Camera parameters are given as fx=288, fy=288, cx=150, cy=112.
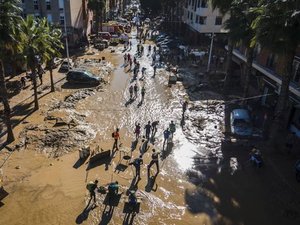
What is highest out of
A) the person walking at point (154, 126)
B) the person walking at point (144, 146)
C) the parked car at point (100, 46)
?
the parked car at point (100, 46)

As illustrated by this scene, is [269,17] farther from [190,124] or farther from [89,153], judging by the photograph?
→ [89,153]

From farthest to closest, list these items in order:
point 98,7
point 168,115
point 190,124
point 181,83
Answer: point 98,7 → point 181,83 → point 168,115 → point 190,124

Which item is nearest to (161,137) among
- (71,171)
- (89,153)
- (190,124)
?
(190,124)

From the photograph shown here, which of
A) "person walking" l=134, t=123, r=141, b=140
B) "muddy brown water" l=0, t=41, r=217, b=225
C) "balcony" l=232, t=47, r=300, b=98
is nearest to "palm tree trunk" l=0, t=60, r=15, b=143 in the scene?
"muddy brown water" l=0, t=41, r=217, b=225

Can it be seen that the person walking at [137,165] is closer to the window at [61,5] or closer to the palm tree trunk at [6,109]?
the palm tree trunk at [6,109]

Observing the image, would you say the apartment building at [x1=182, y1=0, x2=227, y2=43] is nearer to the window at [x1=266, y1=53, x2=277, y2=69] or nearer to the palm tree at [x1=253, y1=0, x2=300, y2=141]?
the window at [x1=266, y1=53, x2=277, y2=69]

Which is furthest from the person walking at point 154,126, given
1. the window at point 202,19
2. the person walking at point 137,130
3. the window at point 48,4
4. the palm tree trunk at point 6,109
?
the window at point 48,4
